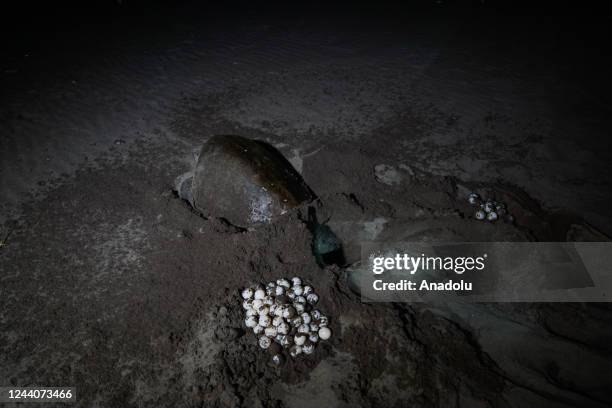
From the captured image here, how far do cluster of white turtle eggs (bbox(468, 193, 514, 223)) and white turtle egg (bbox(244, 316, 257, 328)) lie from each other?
7.76ft

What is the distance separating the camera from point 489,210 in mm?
3469

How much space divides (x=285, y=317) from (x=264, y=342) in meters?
0.23

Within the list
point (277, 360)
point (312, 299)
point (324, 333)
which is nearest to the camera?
point (277, 360)

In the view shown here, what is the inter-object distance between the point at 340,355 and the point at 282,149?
287 centimetres

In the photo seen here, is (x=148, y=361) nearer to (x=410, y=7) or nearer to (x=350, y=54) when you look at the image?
(x=350, y=54)

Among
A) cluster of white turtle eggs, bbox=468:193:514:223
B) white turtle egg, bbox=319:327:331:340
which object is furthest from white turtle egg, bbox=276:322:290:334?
cluster of white turtle eggs, bbox=468:193:514:223

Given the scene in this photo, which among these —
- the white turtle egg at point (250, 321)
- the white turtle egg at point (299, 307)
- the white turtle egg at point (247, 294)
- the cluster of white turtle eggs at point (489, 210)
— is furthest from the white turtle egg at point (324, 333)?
the cluster of white turtle eggs at point (489, 210)

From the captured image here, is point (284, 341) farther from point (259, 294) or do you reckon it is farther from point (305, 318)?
point (259, 294)

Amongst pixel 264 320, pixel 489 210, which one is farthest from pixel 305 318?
pixel 489 210

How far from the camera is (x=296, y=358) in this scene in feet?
7.87

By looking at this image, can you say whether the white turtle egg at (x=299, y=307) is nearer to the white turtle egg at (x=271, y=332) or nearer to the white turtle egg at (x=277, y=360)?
the white turtle egg at (x=271, y=332)

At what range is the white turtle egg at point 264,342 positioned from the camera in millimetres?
2432

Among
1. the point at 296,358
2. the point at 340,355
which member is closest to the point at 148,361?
the point at 296,358

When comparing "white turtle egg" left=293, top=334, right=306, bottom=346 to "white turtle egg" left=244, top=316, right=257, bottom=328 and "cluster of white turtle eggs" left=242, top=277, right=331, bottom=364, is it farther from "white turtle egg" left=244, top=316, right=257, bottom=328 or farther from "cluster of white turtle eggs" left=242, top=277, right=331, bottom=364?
"white turtle egg" left=244, top=316, right=257, bottom=328
